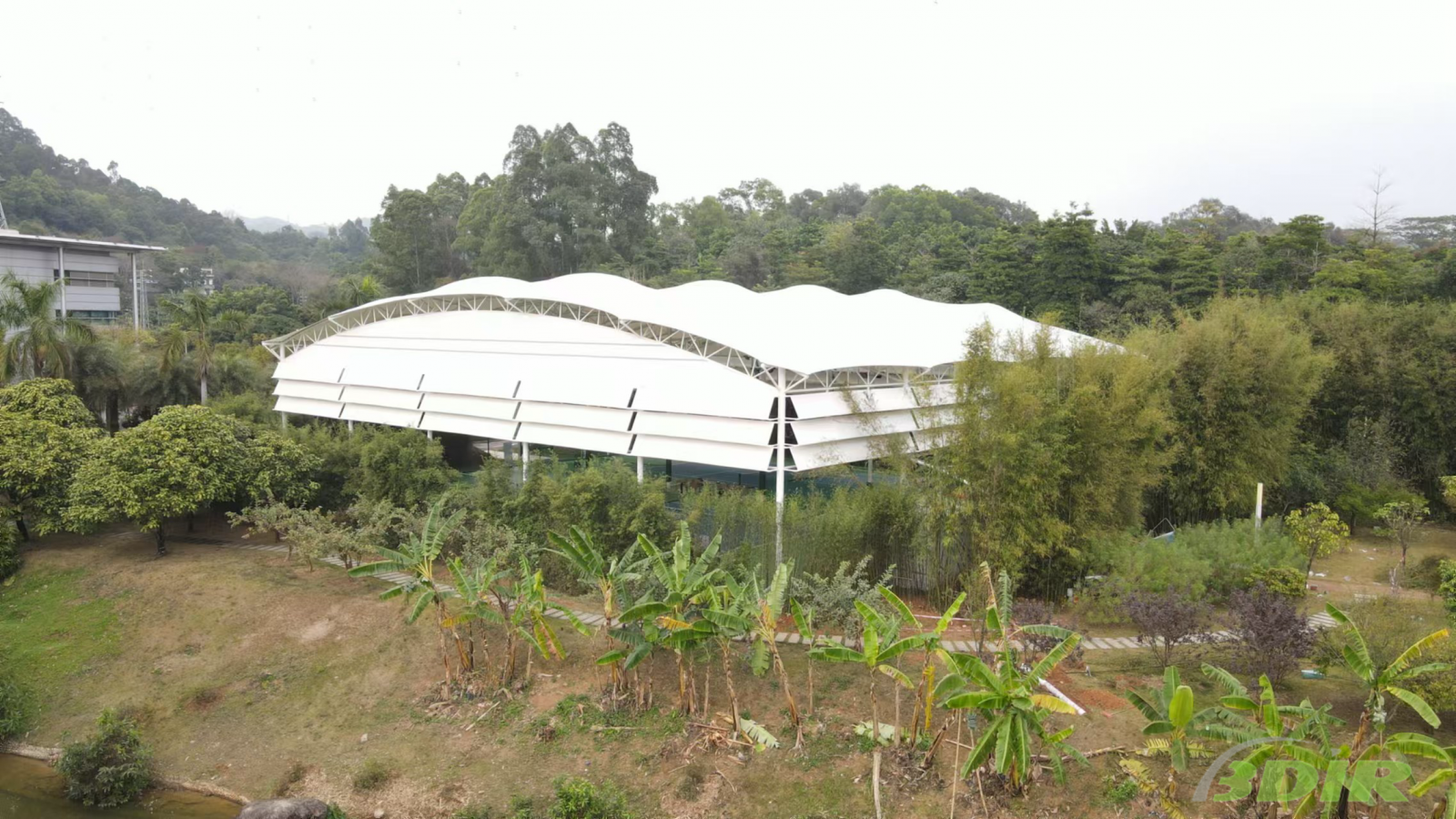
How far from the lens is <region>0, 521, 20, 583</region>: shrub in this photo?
1259cm

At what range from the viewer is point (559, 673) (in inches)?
369

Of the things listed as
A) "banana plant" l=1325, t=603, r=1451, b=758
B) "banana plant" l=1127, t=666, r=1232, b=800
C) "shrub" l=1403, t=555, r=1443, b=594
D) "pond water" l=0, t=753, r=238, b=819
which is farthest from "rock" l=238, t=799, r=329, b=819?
"shrub" l=1403, t=555, r=1443, b=594

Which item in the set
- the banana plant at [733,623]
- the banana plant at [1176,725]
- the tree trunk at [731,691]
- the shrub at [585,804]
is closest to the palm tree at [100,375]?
the shrub at [585,804]

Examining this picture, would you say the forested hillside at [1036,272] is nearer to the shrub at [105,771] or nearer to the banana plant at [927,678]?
the banana plant at [927,678]

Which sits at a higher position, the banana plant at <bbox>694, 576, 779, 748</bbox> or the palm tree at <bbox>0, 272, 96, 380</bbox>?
the palm tree at <bbox>0, 272, 96, 380</bbox>

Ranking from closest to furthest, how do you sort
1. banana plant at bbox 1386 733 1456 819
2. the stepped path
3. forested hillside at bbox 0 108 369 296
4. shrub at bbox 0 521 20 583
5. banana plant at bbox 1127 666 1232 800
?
banana plant at bbox 1386 733 1456 819 → banana plant at bbox 1127 666 1232 800 → the stepped path → shrub at bbox 0 521 20 583 → forested hillside at bbox 0 108 369 296

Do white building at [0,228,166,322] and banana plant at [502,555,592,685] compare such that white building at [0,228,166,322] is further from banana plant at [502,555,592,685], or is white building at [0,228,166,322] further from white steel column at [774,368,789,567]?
A: white steel column at [774,368,789,567]

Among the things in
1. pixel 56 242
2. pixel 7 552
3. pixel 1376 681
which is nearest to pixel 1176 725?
pixel 1376 681

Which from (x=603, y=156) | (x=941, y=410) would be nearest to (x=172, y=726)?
(x=941, y=410)

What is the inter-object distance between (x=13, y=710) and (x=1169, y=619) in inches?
527

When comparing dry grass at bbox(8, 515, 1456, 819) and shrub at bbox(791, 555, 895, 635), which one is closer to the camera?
dry grass at bbox(8, 515, 1456, 819)

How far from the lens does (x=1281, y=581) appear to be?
9.95m

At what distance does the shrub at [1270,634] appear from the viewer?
7.36m

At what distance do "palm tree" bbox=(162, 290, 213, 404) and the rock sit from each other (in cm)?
1471
